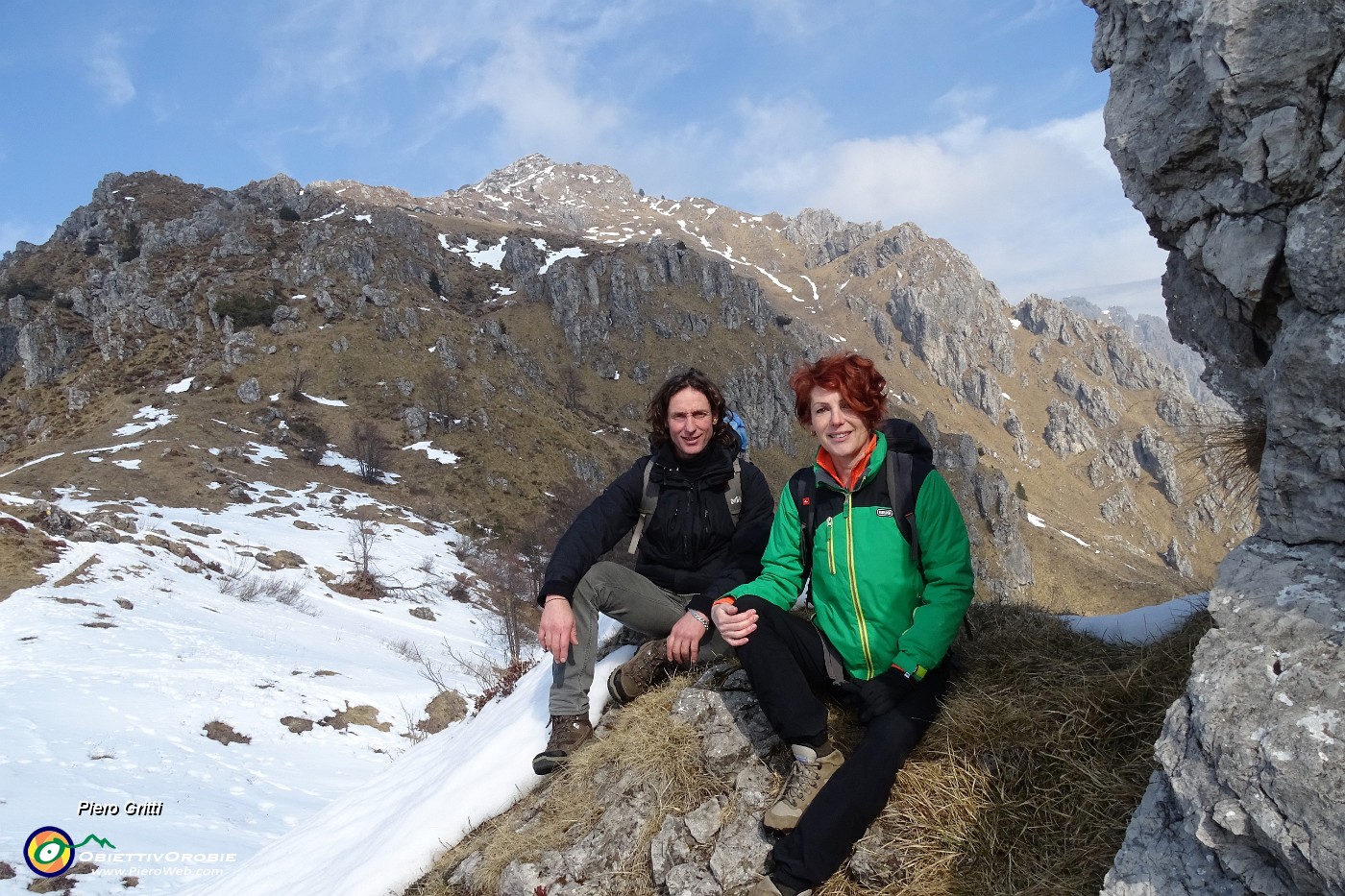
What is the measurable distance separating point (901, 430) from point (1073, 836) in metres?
2.36

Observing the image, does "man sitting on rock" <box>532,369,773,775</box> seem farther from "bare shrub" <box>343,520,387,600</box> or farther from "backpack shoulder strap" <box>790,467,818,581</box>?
"bare shrub" <box>343,520,387,600</box>

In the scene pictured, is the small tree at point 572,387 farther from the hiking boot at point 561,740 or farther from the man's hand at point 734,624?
the man's hand at point 734,624

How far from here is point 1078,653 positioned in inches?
176

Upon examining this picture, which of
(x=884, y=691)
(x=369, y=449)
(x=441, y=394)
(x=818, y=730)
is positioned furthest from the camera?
(x=441, y=394)

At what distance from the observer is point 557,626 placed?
210 inches

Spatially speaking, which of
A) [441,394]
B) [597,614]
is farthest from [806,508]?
[441,394]

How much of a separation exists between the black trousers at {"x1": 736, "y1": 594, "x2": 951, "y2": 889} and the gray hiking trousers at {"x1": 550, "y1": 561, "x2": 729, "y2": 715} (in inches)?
54.5

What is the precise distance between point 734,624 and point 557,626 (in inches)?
A: 73.2

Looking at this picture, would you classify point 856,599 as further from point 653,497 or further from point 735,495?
point 653,497

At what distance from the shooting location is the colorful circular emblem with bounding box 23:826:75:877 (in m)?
10.6

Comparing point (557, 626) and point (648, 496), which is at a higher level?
point (648, 496)

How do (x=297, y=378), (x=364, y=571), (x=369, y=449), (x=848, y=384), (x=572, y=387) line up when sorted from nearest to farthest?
1. (x=848, y=384)
2. (x=364, y=571)
3. (x=369, y=449)
4. (x=297, y=378)
5. (x=572, y=387)

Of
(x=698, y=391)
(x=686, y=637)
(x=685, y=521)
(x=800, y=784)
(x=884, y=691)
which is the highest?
A: (x=698, y=391)

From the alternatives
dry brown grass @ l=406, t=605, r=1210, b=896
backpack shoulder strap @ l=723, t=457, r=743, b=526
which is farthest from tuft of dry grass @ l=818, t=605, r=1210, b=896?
backpack shoulder strap @ l=723, t=457, r=743, b=526
